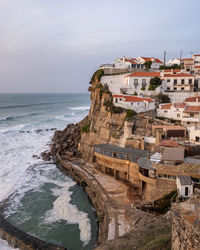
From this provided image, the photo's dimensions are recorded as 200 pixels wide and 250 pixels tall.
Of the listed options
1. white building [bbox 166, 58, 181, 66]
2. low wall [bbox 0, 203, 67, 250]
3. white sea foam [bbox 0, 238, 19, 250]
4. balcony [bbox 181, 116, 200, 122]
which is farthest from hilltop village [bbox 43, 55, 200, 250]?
white sea foam [bbox 0, 238, 19, 250]

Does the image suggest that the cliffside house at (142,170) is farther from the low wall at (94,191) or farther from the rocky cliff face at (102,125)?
the rocky cliff face at (102,125)

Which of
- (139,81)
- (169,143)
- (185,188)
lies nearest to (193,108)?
(169,143)

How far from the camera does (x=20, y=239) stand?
52.4 feet

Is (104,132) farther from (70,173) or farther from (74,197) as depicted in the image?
(74,197)

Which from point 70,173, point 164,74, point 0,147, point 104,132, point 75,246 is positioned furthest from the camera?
point 0,147

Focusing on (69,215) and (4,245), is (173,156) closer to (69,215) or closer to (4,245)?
(69,215)

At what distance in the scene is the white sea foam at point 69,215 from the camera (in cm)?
1777

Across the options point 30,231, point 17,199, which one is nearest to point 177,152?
point 30,231

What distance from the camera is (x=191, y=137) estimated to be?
24203 millimetres

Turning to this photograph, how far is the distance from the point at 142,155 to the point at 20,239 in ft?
45.8

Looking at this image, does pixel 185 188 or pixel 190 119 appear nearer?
pixel 185 188

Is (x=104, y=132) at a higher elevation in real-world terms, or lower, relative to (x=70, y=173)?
higher

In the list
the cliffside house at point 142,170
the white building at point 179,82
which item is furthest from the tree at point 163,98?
the cliffside house at point 142,170

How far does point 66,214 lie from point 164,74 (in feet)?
95.1
